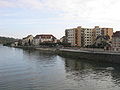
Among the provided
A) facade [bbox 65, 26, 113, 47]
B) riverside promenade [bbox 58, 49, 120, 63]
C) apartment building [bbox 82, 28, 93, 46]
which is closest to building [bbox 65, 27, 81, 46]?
facade [bbox 65, 26, 113, 47]

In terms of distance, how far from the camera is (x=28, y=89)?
66.5ft

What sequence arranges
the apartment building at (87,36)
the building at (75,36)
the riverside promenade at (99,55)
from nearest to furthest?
the riverside promenade at (99,55), the apartment building at (87,36), the building at (75,36)

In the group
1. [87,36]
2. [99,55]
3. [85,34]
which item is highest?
[85,34]

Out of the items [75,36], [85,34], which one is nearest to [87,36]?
[85,34]

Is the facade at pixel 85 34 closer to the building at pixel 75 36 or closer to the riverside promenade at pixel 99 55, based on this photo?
the building at pixel 75 36

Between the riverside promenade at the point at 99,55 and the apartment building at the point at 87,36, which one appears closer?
the riverside promenade at the point at 99,55

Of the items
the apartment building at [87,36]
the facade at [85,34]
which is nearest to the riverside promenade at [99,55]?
the facade at [85,34]

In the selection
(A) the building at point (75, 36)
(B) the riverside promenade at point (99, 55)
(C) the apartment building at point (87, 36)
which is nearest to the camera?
(B) the riverside promenade at point (99, 55)

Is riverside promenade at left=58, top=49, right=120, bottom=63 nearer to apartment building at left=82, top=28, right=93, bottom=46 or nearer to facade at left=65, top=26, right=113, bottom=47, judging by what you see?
facade at left=65, top=26, right=113, bottom=47

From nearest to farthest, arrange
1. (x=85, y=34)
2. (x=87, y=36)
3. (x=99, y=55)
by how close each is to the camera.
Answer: (x=99, y=55) < (x=85, y=34) < (x=87, y=36)

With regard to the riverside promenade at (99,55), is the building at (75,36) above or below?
above

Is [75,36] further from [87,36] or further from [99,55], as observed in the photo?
[99,55]

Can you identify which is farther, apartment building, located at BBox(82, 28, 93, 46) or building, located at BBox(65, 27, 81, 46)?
building, located at BBox(65, 27, 81, 46)

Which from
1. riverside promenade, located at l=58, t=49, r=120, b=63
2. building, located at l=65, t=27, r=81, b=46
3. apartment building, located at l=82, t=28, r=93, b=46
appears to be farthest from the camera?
building, located at l=65, t=27, r=81, b=46
